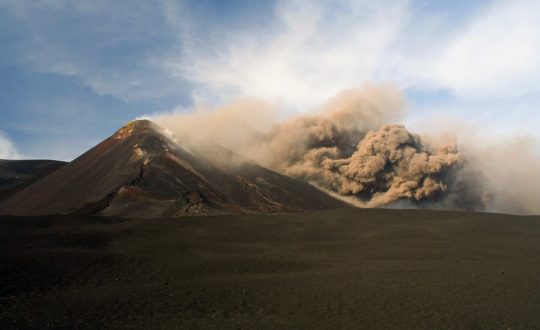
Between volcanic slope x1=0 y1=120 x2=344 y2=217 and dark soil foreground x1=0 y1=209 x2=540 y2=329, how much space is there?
33.1 feet

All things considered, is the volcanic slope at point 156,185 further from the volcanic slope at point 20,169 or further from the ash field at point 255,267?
the volcanic slope at point 20,169

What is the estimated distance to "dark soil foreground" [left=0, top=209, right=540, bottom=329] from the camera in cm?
1066

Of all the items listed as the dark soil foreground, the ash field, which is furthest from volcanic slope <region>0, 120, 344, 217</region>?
the dark soil foreground

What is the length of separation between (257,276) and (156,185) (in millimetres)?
24937

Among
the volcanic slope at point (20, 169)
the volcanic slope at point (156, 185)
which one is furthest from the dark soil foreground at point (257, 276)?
the volcanic slope at point (20, 169)

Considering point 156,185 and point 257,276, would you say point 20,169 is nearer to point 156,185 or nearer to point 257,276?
point 156,185

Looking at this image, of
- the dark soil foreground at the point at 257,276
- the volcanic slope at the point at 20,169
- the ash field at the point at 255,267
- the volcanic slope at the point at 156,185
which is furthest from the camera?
the volcanic slope at the point at 20,169

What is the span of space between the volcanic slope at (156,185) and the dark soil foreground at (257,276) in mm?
10087

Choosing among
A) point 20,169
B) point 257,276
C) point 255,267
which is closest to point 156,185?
point 255,267

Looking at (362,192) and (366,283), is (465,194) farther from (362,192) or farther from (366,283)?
(366,283)

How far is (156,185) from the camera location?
125 feet

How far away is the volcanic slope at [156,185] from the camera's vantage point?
115ft

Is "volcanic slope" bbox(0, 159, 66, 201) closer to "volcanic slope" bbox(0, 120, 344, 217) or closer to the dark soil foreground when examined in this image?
"volcanic slope" bbox(0, 120, 344, 217)

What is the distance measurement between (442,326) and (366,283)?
3.96 m
